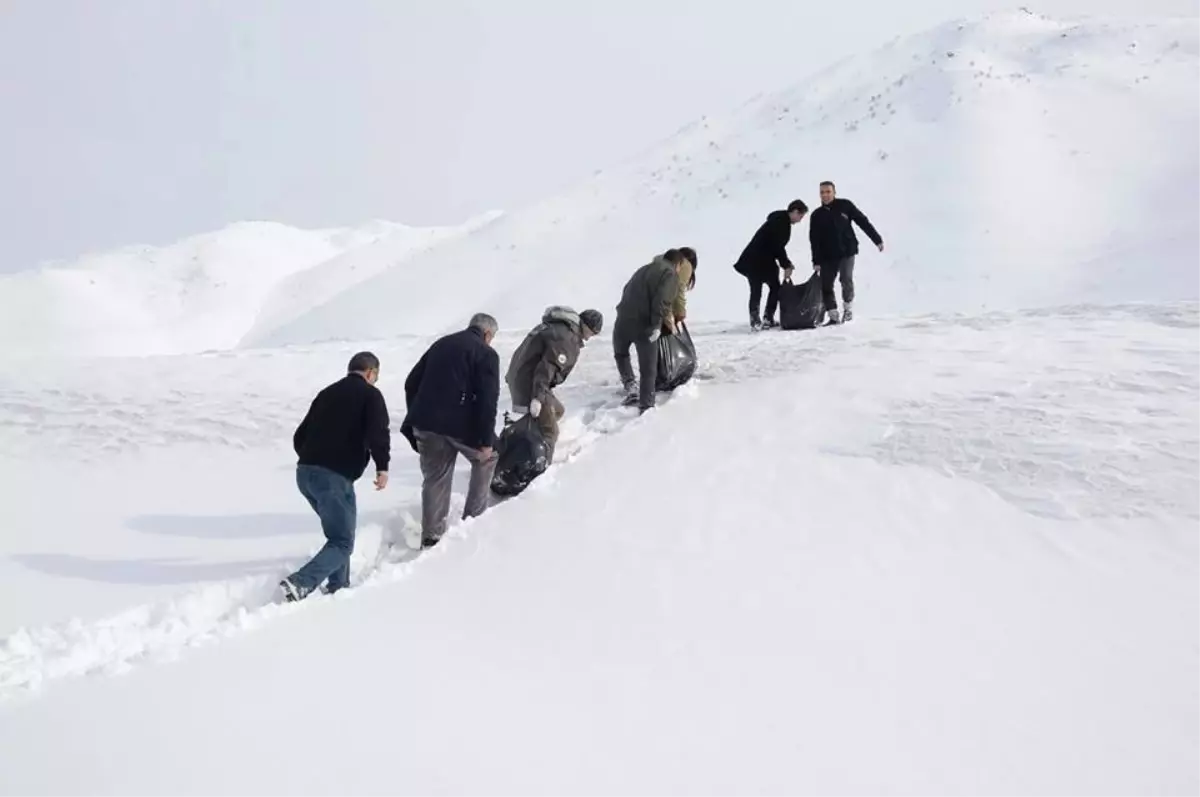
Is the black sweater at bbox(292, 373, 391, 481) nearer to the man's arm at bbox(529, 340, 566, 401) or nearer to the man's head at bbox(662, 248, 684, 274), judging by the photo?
the man's arm at bbox(529, 340, 566, 401)

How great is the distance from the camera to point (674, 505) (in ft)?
19.1

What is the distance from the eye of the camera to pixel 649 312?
25.4 feet

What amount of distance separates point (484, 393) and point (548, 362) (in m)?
0.86

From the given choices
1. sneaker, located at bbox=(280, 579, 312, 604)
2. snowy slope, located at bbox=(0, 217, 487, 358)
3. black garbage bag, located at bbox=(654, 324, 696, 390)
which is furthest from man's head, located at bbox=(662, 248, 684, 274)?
snowy slope, located at bbox=(0, 217, 487, 358)

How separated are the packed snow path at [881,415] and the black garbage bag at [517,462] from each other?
0.72ft

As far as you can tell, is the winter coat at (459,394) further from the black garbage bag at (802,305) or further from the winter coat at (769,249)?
the black garbage bag at (802,305)

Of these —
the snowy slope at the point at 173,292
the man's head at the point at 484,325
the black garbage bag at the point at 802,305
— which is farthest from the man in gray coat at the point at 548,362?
the snowy slope at the point at 173,292

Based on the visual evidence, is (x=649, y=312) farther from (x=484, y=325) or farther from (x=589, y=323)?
(x=484, y=325)

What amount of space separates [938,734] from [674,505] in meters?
2.66

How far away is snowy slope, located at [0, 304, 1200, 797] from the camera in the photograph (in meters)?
3.24

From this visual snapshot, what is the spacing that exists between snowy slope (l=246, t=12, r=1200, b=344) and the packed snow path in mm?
6832

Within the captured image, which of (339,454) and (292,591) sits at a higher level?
(339,454)

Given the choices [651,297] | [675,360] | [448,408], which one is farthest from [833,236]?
[448,408]

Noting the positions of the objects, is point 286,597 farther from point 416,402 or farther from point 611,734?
point 611,734
